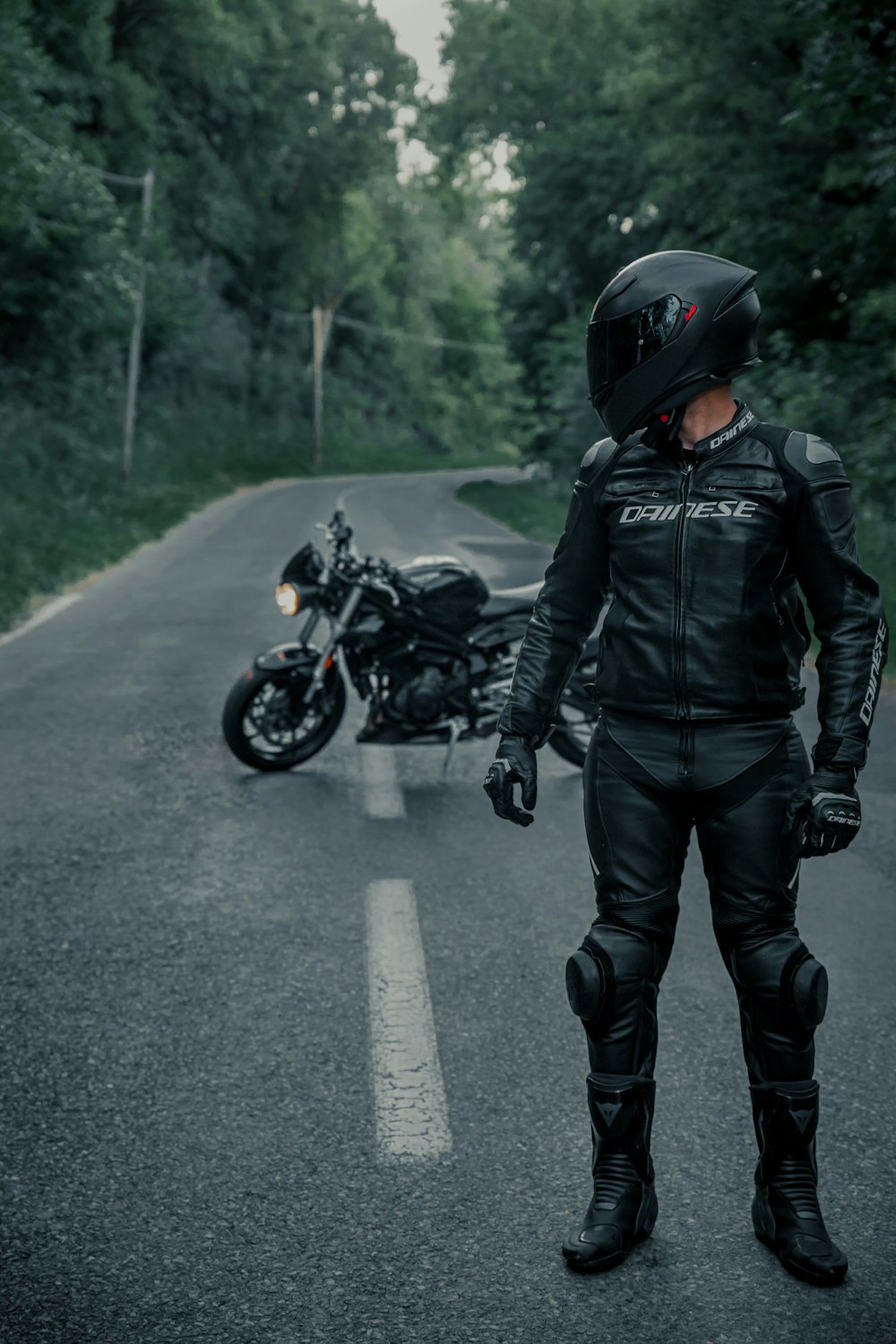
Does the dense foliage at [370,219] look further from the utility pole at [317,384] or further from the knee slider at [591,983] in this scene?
the knee slider at [591,983]

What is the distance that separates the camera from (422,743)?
7.18 metres

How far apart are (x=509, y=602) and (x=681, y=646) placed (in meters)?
4.34

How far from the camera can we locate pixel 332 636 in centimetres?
707

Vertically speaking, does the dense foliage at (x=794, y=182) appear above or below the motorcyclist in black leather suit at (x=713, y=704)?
above

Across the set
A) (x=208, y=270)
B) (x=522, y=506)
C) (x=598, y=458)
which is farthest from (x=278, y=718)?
(x=208, y=270)

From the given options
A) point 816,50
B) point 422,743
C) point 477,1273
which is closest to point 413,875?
point 422,743

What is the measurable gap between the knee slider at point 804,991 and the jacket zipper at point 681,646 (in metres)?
0.45

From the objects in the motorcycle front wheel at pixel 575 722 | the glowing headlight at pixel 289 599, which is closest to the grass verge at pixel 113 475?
the glowing headlight at pixel 289 599

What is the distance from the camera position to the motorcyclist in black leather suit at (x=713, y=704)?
2.92m

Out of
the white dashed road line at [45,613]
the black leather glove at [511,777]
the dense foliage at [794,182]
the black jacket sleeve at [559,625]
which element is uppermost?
the dense foliage at [794,182]

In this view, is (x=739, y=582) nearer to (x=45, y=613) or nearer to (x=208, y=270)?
(x=45, y=613)

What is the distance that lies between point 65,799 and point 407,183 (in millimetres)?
74894

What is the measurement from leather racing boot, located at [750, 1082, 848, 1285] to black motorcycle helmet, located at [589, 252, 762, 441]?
1433 mm

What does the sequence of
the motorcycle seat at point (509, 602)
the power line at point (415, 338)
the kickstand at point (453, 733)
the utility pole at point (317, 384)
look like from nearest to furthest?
1. the kickstand at point (453, 733)
2. the motorcycle seat at point (509, 602)
3. the utility pole at point (317, 384)
4. the power line at point (415, 338)
